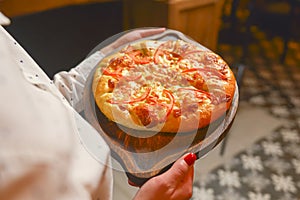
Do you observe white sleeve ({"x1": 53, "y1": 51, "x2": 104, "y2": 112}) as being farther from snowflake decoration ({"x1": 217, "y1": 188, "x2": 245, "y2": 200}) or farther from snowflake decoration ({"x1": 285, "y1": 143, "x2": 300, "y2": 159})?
snowflake decoration ({"x1": 285, "y1": 143, "x2": 300, "y2": 159})

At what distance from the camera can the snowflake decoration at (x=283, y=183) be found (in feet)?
5.15

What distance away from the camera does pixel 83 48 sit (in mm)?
1954

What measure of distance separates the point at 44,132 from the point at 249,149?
1.58 meters

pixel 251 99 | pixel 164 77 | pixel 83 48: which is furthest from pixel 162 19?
pixel 164 77

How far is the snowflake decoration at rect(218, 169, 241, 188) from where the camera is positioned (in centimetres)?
158

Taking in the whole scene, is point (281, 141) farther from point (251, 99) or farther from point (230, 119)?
point (230, 119)

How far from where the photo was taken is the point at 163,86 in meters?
0.89

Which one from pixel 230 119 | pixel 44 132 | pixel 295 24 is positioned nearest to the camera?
pixel 44 132

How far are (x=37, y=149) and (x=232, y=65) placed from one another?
2406 millimetres

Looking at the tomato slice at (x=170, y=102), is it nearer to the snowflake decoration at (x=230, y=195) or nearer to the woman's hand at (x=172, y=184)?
the woman's hand at (x=172, y=184)

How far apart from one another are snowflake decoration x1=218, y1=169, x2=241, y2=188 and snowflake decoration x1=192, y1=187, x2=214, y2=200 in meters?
0.09

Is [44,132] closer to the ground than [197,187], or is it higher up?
higher up

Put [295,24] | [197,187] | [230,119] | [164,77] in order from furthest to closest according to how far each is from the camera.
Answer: [295,24], [197,187], [164,77], [230,119]

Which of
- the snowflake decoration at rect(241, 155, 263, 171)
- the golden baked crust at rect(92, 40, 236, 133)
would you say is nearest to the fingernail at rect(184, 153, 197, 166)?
the golden baked crust at rect(92, 40, 236, 133)
